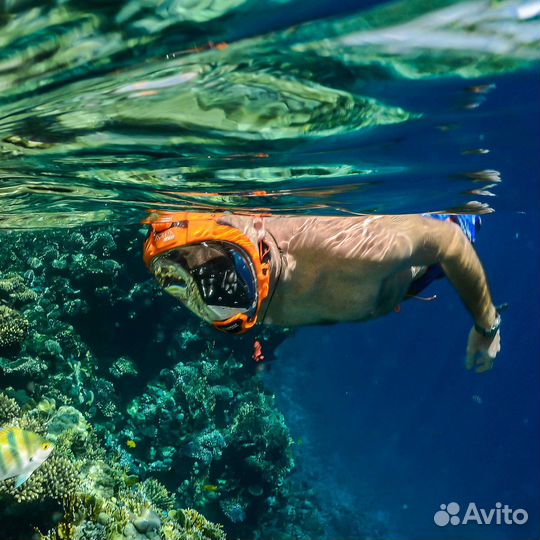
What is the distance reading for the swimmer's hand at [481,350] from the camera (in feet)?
16.3

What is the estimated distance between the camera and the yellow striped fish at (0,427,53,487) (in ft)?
17.3

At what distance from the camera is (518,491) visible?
7575 cm

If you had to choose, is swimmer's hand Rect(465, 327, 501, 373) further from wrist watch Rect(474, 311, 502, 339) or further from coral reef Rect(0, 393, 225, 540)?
coral reef Rect(0, 393, 225, 540)

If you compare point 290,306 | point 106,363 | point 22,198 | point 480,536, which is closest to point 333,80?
point 290,306

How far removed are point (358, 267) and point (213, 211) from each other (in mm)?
7711

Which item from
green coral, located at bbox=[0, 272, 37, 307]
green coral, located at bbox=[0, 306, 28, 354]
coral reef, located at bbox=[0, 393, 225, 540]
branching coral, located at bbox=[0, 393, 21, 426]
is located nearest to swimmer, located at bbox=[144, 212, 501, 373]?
coral reef, located at bbox=[0, 393, 225, 540]

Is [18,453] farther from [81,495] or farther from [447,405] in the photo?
[447,405]

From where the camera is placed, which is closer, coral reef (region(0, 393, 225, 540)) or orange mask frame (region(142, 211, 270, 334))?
orange mask frame (region(142, 211, 270, 334))

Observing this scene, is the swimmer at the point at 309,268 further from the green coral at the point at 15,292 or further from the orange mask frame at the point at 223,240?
the green coral at the point at 15,292

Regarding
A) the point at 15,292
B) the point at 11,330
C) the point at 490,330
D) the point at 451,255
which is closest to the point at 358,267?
the point at 451,255

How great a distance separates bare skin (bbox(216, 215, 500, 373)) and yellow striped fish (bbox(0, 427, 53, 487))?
317 cm

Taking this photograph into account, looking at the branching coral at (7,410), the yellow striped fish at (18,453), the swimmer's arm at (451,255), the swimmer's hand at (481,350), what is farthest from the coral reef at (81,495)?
the swimmer's arm at (451,255)

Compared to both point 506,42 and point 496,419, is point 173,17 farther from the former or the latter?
point 496,419

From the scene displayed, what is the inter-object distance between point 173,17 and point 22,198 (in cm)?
815
